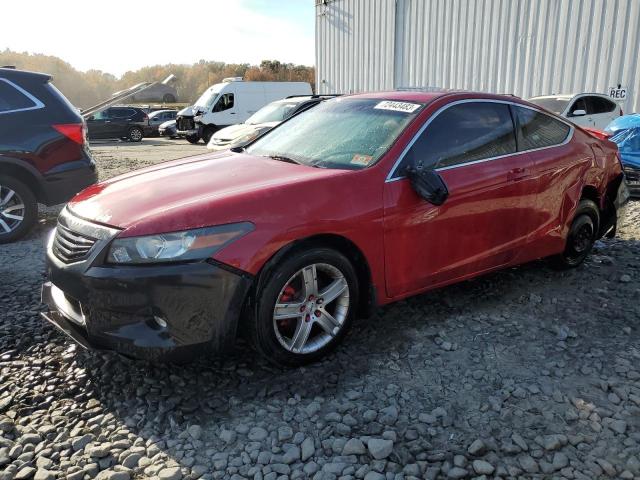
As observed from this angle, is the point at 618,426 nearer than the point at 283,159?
Yes

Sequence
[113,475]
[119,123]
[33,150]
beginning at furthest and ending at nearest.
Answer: [119,123]
[33,150]
[113,475]

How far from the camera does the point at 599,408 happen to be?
8.83ft

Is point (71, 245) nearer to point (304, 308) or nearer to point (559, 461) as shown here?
point (304, 308)

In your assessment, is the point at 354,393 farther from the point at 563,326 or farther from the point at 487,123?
the point at 487,123

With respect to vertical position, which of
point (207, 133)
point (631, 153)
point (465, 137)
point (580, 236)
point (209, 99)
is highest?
point (465, 137)

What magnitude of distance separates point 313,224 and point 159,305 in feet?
2.89

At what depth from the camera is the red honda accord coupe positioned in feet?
8.37

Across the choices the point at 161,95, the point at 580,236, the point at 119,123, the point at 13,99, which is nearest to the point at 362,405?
the point at 580,236

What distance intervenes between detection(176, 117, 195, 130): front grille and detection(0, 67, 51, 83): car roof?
1679 centimetres

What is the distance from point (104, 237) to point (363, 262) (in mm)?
1402

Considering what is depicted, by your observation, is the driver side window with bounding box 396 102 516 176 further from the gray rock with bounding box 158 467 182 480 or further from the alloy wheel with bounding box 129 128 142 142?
the alloy wheel with bounding box 129 128 142 142

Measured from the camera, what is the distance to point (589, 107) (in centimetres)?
1141

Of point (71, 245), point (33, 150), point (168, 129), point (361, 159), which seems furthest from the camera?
point (168, 129)

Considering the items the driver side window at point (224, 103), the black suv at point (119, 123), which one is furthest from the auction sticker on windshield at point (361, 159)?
the black suv at point (119, 123)
